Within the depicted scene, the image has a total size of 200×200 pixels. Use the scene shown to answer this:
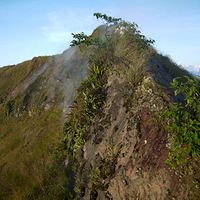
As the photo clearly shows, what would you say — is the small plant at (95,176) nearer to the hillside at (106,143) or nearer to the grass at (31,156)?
the hillside at (106,143)

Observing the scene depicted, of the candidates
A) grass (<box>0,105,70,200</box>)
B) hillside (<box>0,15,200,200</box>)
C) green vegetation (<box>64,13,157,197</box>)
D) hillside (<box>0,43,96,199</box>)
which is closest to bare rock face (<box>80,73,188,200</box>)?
hillside (<box>0,15,200,200</box>)

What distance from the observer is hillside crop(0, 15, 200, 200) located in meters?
3.08

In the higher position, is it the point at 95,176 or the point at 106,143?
the point at 106,143

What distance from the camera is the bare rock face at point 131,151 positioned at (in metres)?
2.90

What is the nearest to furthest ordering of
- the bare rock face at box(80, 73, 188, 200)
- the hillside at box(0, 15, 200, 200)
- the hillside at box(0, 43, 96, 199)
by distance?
the bare rock face at box(80, 73, 188, 200), the hillside at box(0, 15, 200, 200), the hillside at box(0, 43, 96, 199)

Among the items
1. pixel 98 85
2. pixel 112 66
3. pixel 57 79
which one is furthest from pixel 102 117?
pixel 57 79

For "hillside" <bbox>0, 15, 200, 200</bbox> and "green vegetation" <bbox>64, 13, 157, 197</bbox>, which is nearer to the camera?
"hillside" <bbox>0, 15, 200, 200</bbox>

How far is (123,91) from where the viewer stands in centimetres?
520

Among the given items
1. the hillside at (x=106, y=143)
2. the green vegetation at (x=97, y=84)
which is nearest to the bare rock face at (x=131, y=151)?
the hillside at (x=106, y=143)

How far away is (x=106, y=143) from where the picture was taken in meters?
4.46

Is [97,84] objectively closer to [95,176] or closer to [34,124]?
[95,176]

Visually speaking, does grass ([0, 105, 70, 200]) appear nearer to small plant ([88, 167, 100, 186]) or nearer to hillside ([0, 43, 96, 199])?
hillside ([0, 43, 96, 199])

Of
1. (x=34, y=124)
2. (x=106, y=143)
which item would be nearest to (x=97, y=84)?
(x=106, y=143)

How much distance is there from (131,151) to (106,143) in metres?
1.04
